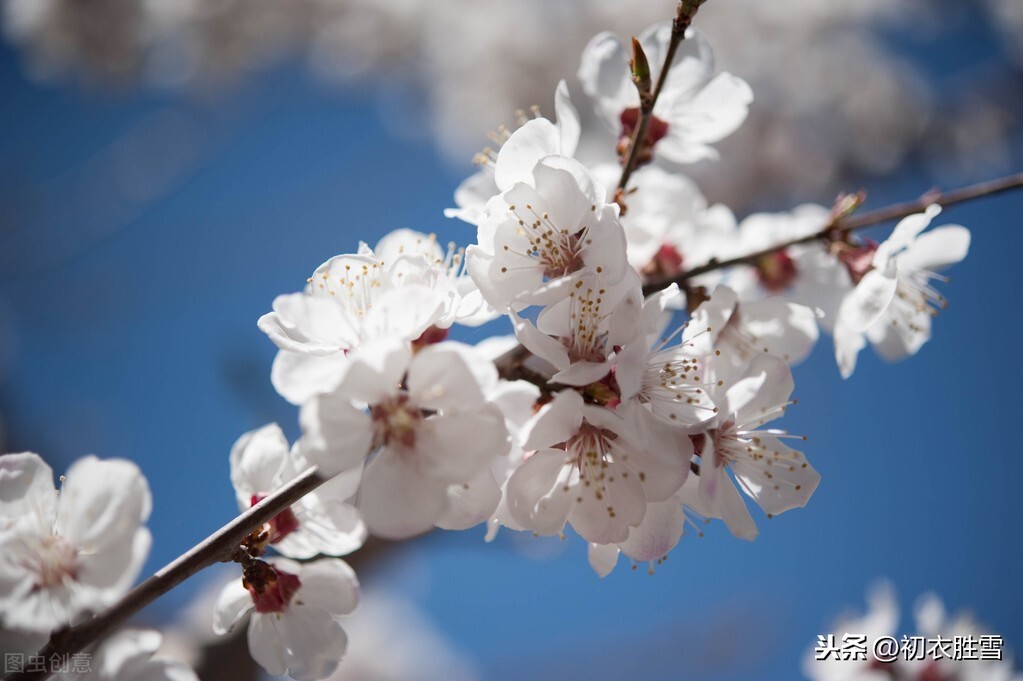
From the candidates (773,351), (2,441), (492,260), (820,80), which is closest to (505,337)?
(492,260)

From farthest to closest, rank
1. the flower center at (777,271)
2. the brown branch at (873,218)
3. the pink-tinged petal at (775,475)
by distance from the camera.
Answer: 1. the flower center at (777,271)
2. the brown branch at (873,218)
3. the pink-tinged petal at (775,475)

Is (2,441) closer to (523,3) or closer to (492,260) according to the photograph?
(492,260)

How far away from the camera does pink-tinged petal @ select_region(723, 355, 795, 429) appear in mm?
796

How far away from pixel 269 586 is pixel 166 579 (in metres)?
0.22

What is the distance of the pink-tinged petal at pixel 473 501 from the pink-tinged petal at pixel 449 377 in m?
0.12

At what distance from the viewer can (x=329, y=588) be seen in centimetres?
92

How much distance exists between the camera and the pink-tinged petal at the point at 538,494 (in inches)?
30.5

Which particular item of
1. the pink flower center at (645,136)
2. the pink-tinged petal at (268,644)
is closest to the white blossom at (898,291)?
the pink flower center at (645,136)

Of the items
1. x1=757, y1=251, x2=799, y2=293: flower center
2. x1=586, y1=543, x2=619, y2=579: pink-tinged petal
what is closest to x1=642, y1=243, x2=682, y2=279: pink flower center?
x1=757, y1=251, x2=799, y2=293: flower center

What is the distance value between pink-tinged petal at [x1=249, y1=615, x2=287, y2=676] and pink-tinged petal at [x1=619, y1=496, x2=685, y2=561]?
47cm

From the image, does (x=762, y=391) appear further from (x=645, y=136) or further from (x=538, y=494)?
(x=645, y=136)

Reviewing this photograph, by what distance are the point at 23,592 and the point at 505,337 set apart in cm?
67

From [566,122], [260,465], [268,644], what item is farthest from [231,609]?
[566,122]

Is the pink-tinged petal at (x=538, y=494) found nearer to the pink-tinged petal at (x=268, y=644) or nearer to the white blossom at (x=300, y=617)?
the white blossom at (x=300, y=617)
